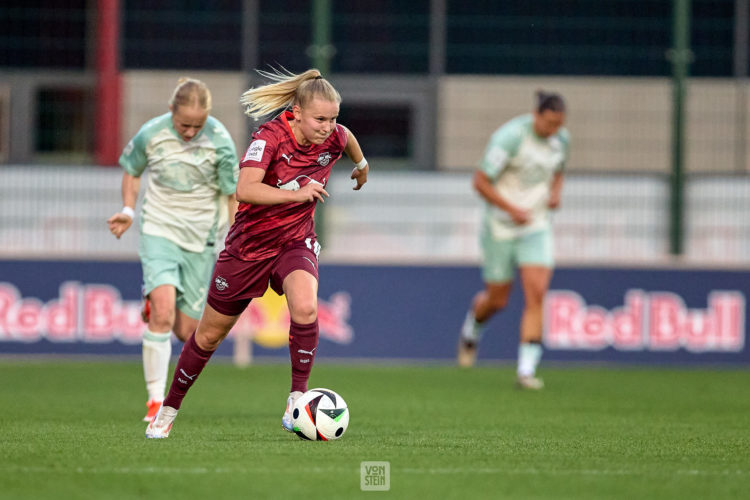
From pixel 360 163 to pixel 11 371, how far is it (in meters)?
5.85

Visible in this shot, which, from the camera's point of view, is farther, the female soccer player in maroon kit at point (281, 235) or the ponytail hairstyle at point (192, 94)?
the ponytail hairstyle at point (192, 94)

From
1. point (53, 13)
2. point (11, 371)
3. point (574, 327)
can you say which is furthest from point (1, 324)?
point (574, 327)

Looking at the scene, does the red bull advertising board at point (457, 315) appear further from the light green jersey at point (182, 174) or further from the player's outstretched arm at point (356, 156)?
the player's outstretched arm at point (356, 156)

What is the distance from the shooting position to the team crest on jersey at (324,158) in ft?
21.6

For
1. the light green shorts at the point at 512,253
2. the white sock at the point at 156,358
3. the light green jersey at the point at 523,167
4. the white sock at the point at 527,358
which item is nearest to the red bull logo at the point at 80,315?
the light green shorts at the point at 512,253

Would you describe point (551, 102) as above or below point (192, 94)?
above

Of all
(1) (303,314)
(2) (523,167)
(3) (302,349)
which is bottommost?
(3) (302,349)

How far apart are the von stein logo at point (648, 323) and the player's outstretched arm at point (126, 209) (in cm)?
595

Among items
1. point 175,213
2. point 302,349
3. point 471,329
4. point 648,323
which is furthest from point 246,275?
point 648,323

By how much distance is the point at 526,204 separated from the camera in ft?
35.4

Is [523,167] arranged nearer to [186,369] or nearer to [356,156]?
[356,156]

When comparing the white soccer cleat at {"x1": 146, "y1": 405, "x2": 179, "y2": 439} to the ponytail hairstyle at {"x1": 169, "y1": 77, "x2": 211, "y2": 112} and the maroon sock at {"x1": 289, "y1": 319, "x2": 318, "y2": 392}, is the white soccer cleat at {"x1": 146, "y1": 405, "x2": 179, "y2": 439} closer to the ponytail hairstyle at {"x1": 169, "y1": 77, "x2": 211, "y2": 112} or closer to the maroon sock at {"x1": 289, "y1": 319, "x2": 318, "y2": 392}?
the maroon sock at {"x1": 289, "y1": 319, "x2": 318, "y2": 392}

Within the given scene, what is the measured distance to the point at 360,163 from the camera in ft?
22.8

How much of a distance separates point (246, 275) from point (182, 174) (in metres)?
1.59
